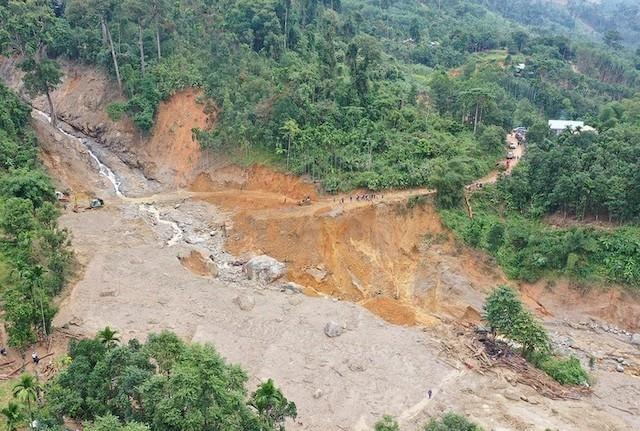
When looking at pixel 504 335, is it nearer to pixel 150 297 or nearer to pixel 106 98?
pixel 150 297

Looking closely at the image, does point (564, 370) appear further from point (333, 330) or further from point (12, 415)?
point (12, 415)

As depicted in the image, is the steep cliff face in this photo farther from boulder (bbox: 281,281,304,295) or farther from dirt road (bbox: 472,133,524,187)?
dirt road (bbox: 472,133,524,187)

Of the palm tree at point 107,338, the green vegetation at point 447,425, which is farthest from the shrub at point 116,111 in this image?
the green vegetation at point 447,425

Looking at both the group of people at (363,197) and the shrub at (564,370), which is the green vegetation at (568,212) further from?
the shrub at (564,370)

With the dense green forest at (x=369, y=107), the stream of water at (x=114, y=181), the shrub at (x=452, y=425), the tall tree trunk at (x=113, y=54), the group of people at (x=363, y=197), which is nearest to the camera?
the shrub at (x=452, y=425)

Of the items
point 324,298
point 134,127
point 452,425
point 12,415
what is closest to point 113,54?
point 134,127

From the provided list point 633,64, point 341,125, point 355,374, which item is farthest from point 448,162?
point 633,64

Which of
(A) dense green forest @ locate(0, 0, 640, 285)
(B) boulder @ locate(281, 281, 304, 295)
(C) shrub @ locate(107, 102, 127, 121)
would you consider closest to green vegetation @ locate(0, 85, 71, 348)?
(A) dense green forest @ locate(0, 0, 640, 285)

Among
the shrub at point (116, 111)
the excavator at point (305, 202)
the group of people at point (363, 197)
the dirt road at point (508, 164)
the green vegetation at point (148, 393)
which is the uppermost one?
the green vegetation at point (148, 393)
